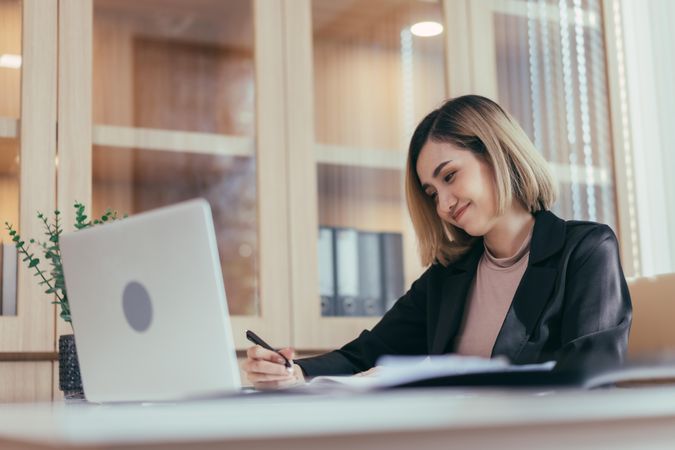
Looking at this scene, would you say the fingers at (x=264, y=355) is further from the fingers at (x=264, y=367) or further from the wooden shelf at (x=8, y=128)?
the wooden shelf at (x=8, y=128)

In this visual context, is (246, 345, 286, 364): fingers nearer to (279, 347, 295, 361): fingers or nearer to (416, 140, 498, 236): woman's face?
(279, 347, 295, 361): fingers

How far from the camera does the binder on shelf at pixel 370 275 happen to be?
2.41 metres

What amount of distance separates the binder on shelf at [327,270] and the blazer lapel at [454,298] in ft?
1.64

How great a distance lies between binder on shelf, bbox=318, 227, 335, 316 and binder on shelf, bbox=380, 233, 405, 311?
0.52 ft

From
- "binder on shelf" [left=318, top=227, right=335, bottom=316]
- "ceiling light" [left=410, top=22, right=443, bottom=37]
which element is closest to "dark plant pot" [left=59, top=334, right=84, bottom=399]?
"binder on shelf" [left=318, top=227, right=335, bottom=316]

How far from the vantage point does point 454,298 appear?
1836mm

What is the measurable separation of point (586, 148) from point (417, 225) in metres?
0.96

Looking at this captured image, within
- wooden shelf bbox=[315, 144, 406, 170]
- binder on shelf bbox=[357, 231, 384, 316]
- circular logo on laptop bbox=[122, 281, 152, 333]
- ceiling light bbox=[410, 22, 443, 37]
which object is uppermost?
ceiling light bbox=[410, 22, 443, 37]

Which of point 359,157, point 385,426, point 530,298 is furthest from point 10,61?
point 385,426

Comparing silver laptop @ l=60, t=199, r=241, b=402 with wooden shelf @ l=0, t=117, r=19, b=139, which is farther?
wooden shelf @ l=0, t=117, r=19, b=139

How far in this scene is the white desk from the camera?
375 millimetres

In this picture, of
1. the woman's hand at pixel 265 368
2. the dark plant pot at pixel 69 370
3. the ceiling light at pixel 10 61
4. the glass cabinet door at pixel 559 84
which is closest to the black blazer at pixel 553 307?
the woman's hand at pixel 265 368

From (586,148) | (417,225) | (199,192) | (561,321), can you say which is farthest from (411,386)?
(586,148)

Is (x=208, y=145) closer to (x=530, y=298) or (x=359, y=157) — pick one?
(x=359, y=157)
